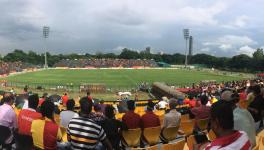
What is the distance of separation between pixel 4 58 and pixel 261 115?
556ft

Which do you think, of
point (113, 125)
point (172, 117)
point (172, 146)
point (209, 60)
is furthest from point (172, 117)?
point (209, 60)

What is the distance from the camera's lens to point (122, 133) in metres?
8.70

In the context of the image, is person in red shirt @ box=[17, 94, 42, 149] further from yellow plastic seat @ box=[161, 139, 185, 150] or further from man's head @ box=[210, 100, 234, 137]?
man's head @ box=[210, 100, 234, 137]

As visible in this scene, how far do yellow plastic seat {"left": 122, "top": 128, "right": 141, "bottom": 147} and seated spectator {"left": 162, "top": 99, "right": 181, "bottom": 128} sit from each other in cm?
98

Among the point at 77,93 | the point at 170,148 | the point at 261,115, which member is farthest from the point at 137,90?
the point at 170,148

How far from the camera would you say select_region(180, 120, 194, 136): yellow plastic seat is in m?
10.3

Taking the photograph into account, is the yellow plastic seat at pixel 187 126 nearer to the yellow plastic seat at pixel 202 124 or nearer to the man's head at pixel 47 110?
the yellow plastic seat at pixel 202 124

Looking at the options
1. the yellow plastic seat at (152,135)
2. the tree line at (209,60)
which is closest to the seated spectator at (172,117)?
the yellow plastic seat at (152,135)

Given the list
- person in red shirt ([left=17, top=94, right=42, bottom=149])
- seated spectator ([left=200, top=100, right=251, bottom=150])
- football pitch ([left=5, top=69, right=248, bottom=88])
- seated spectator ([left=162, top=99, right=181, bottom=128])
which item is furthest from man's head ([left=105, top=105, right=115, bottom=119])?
football pitch ([left=5, top=69, right=248, bottom=88])

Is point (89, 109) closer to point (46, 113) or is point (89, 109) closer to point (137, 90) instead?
point (46, 113)

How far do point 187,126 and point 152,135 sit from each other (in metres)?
1.29

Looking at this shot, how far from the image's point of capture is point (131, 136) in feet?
29.4

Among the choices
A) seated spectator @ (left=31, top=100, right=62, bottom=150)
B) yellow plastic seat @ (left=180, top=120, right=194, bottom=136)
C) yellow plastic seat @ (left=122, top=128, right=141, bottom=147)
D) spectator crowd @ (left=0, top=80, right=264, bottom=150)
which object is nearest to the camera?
spectator crowd @ (left=0, top=80, right=264, bottom=150)

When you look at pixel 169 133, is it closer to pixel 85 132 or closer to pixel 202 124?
pixel 202 124
